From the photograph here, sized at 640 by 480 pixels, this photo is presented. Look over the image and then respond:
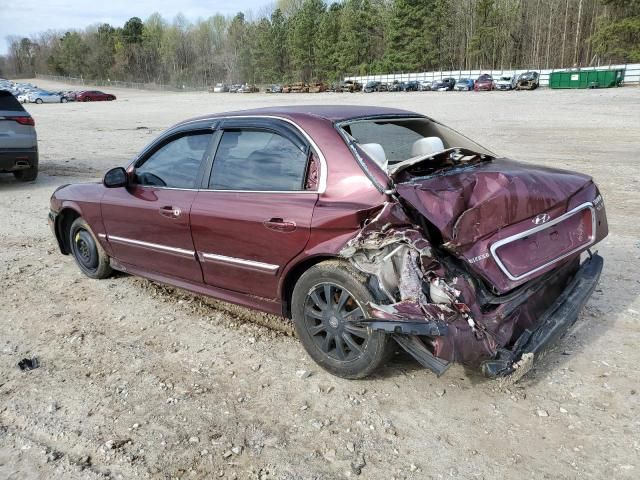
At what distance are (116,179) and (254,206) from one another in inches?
64.5

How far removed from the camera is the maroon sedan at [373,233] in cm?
283

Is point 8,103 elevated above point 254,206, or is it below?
above

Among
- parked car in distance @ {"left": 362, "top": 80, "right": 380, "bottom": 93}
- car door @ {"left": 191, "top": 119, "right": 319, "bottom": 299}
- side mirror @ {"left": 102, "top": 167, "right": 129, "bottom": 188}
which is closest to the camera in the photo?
car door @ {"left": 191, "top": 119, "right": 319, "bottom": 299}

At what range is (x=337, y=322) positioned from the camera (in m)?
3.18

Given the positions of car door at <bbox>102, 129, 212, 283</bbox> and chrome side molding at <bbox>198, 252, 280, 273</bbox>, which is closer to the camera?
chrome side molding at <bbox>198, 252, 280, 273</bbox>

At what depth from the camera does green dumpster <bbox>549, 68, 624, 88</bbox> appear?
4534 cm

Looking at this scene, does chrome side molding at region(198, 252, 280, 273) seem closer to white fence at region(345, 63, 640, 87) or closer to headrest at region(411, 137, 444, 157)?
headrest at region(411, 137, 444, 157)

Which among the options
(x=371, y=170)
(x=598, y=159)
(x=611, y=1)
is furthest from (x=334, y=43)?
(x=371, y=170)

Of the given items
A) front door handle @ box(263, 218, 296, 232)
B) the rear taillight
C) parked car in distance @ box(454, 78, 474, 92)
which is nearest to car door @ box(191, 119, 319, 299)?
front door handle @ box(263, 218, 296, 232)

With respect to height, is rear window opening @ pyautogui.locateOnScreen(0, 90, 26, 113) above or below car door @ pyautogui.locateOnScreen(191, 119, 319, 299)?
above

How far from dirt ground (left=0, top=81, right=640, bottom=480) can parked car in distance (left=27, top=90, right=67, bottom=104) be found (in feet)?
207

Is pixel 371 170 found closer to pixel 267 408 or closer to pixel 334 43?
pixel 267 408

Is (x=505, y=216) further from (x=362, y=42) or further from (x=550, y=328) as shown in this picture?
(x=362, y=42)

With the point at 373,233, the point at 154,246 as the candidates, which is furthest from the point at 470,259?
the point at 154,246
